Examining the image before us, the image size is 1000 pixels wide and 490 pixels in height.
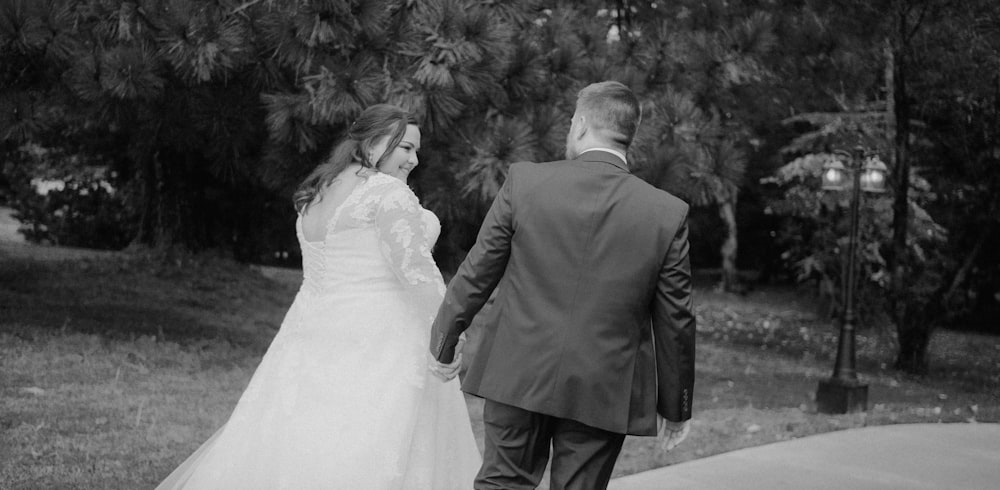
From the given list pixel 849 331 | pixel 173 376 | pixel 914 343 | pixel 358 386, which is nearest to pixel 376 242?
pixel 358 386

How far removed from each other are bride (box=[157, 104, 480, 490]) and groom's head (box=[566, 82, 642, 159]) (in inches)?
39.7

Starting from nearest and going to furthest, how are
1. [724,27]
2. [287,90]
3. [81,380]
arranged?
[81,380], [287,90], [724,27]

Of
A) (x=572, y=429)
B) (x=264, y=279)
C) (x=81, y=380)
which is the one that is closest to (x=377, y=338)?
(x=572, y=429)

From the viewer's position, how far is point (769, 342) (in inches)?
675

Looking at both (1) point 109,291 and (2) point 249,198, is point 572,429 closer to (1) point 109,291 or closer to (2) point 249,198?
(1) point 109,291

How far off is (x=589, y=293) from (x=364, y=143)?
4.73ft

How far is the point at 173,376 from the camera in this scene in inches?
332

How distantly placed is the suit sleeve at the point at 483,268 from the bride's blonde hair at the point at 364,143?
1015 mm

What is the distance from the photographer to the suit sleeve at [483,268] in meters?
3.36

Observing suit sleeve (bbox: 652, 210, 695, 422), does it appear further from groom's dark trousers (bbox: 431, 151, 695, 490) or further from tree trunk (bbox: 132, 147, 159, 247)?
tree trunk (bbox: 132, 147, 159, 247)

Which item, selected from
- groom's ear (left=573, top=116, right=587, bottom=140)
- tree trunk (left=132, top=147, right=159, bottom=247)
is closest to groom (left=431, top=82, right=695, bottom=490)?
groom's ear (left=573, top=116, right=587, bottom=140)

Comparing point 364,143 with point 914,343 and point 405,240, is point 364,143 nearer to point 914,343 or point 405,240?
point 405,240

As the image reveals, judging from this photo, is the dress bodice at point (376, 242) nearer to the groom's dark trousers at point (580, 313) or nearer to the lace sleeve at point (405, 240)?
the lace sleeve at point (405, 240)

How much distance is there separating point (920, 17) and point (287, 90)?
286 inches
